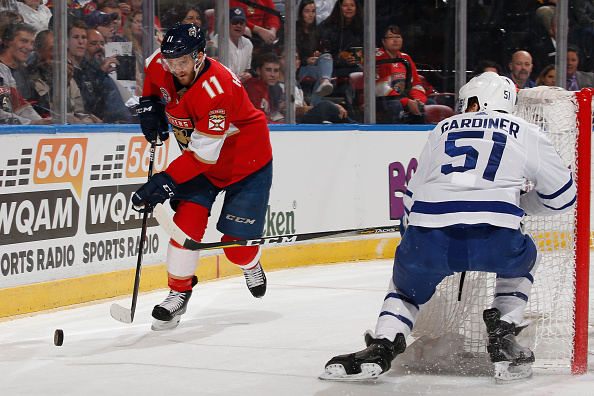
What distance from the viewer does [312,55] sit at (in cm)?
586

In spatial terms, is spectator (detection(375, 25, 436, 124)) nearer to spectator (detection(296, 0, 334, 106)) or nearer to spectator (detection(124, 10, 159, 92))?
spectator (detection(296, 0, 334, 106))

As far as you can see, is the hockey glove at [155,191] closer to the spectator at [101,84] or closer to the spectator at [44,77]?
the spectator at [44,77]

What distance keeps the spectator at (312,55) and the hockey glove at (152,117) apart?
2.31m

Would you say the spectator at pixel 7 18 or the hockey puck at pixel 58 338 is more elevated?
the spectator at pixel 7 18

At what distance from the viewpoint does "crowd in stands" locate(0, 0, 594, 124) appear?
13.5ft

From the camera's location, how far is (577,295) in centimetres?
268

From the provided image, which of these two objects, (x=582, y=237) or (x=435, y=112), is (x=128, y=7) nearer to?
(x=435, y=112)

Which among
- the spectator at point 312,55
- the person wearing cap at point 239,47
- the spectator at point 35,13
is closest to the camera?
the spectator at point 35,13

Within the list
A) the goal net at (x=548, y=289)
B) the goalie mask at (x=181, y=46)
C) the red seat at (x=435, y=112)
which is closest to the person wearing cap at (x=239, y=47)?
the red seat at (x=435, y=112)

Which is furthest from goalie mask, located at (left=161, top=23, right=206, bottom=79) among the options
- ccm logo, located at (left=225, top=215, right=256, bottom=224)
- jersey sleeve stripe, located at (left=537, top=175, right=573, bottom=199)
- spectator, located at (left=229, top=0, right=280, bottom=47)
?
spectator, located at (left=229, top=0, right=280, bottom=47)

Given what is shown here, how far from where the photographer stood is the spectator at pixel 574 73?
282 inches

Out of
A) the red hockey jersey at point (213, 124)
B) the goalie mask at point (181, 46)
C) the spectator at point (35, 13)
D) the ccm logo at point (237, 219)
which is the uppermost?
the spectator at point (35, 13)

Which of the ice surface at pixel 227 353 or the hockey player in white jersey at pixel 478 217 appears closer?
the hockey player in white jersey at pixel 478 217

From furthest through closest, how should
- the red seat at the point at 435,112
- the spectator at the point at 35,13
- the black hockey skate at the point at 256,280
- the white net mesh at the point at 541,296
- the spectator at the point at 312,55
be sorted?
the red seat at the point at 435,112, the spectator at the point at 312,55, the spectator at the point at 35,13, the black hockey skate at the point at 256,280, the white net mesh at the point at 541,296
